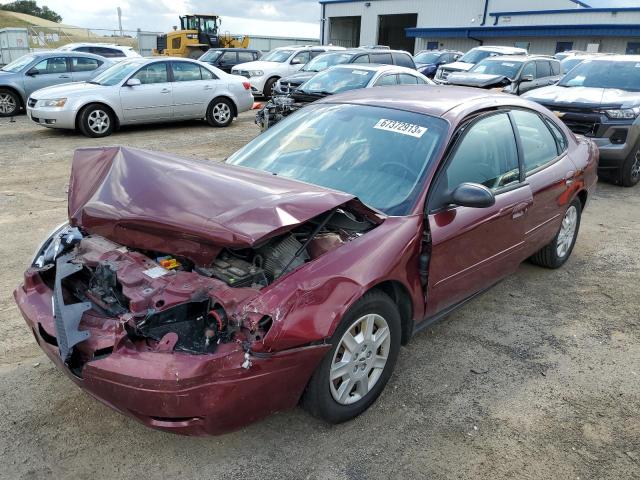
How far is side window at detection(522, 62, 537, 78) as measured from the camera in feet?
46.5

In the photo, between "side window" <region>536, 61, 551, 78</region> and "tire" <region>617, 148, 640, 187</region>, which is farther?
"side window" <region>536, 61, 551, 78</region>

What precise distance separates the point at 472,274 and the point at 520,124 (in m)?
1.39

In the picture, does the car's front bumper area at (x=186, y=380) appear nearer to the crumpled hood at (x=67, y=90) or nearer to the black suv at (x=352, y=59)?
the crumpled hood at (x=67, y=90)

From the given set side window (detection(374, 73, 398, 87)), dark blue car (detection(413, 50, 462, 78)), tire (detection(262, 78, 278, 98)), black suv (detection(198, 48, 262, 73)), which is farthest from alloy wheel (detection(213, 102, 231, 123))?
dark blue car (detection(413, 50, 462, 78))

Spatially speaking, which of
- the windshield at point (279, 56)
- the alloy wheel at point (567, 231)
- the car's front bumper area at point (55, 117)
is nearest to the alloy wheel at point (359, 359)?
the alloy wheel at point (567, 231)

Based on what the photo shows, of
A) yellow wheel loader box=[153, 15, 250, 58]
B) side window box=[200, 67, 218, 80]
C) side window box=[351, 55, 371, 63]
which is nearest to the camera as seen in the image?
side window box=[200, 67, 218, 80]

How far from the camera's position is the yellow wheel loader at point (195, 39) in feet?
87.2

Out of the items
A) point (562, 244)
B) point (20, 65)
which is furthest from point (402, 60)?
point (562, 244)

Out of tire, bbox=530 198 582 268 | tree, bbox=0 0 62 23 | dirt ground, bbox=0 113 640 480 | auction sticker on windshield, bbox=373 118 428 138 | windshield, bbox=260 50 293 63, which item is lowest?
dirt ground, bbox=0 113 640 480

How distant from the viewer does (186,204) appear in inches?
110

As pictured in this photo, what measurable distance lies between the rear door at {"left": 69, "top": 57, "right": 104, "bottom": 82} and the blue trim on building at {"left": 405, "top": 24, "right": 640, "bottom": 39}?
27596mm

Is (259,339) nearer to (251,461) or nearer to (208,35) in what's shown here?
(251,461)

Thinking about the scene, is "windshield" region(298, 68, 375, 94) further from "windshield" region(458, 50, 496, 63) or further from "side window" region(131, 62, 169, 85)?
"windshield" region(458, 50, 496, 63)

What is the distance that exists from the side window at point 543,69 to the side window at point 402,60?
352cm
